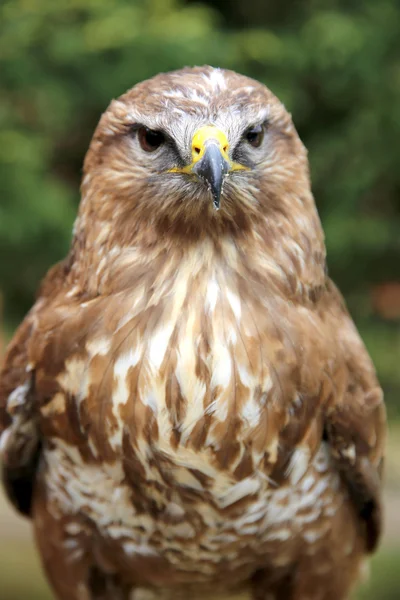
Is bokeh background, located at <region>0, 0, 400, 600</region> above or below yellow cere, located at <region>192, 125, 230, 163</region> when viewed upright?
above

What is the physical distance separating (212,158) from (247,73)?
8.44ft

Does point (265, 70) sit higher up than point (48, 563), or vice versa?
point (265, 70)

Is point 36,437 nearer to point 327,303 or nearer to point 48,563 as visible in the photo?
point 48,563

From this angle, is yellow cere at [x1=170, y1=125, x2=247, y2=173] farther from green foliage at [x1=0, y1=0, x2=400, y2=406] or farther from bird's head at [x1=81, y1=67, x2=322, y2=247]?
green foliage at [x1=0, y1=0, x2=400, y2=406]

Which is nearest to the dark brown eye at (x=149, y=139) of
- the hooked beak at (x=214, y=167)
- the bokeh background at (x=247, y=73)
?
the hooked beak at (x=214, y=167)

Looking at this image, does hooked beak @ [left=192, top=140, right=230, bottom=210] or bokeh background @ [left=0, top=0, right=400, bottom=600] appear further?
bokeh background @ [left=0, top=0, right=400, bottom=600]

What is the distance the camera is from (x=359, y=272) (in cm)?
436

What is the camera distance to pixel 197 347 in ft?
4.71

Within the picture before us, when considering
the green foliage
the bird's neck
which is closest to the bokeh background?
the green foliage

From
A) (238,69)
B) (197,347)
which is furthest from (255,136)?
(238,69)

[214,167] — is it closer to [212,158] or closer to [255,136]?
[212,158]

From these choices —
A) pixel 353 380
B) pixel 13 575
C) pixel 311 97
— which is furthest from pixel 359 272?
pixel 353 380

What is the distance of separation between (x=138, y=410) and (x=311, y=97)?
3.20 m

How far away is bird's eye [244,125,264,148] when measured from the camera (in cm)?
142
